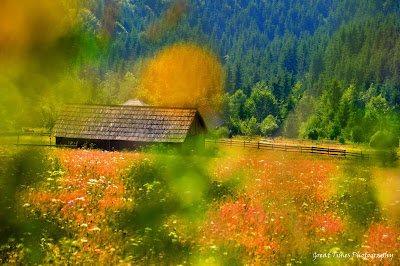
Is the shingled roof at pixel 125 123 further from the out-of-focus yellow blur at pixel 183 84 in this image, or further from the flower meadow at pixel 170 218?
the out-of-focus yellow blur at pixel 183 84

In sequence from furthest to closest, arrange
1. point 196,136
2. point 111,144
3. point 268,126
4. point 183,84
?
Result: 1. point 268,126
2. point 183,84
3. point 196,136
4. point 111,144

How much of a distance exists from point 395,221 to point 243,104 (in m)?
121

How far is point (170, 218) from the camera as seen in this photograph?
1080cm

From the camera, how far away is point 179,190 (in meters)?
12.9

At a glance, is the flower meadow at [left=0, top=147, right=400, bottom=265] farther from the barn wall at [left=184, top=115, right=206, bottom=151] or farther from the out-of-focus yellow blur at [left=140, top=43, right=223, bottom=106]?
the out-of-focus yellow blur at [left=140, top=43, right=223, bottom=106]

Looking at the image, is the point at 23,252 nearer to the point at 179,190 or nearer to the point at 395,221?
the point at 179,190

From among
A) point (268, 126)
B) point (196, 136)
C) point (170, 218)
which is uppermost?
point (170, 218)

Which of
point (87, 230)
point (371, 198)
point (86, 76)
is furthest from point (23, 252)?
point (86, 76)

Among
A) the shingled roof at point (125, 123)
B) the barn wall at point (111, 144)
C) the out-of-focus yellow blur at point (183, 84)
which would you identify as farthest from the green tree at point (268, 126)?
the barn wall at point (111, 144)

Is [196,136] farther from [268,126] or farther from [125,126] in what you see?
[268,126]

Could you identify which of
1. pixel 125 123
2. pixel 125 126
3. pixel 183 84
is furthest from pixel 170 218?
pixel 183 84

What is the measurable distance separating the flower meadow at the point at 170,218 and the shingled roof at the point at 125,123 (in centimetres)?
1690

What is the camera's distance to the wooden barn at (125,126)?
32.4 metres

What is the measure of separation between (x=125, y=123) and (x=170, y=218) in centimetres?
2401
